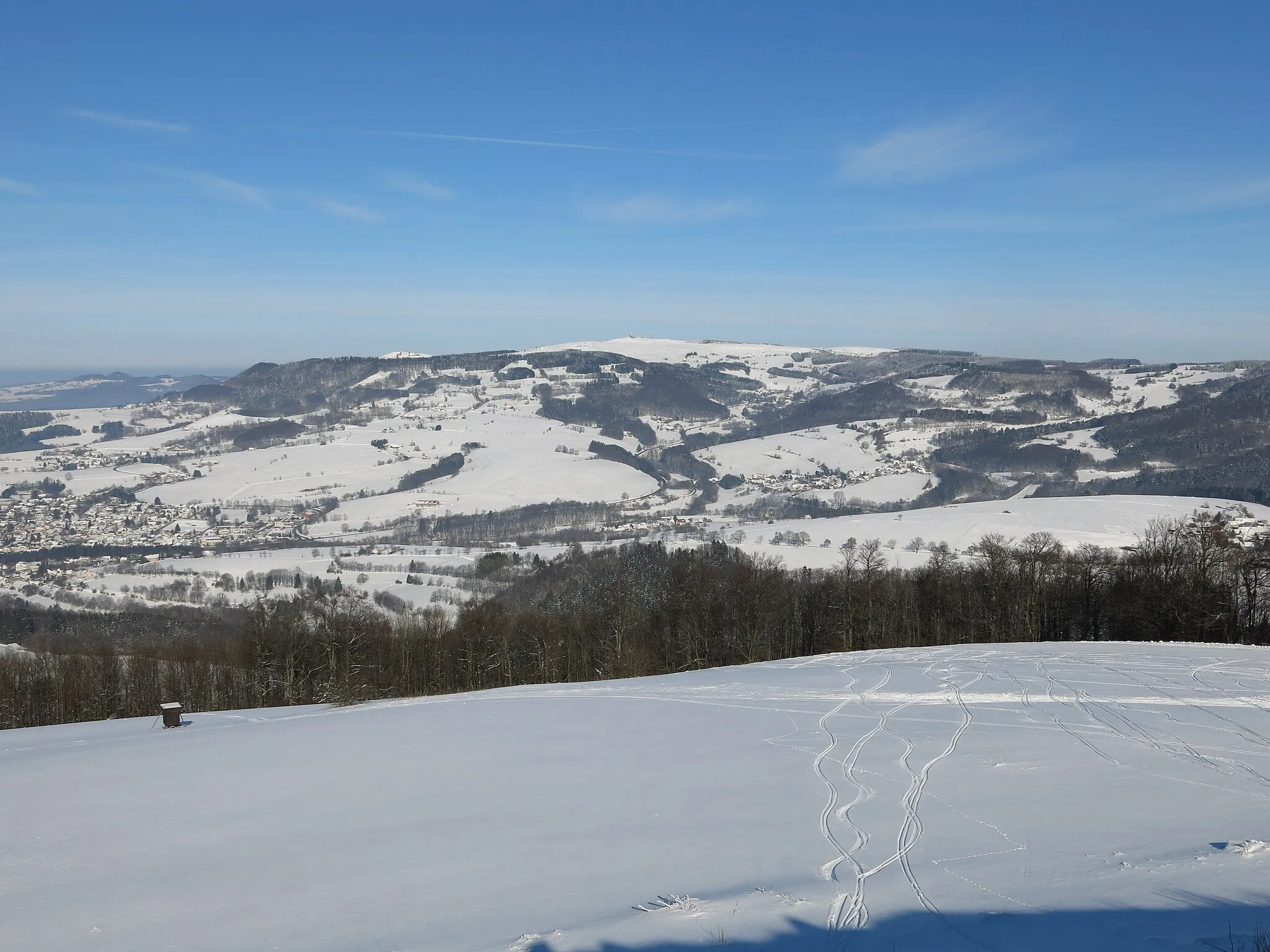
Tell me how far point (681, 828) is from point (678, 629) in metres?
36.9

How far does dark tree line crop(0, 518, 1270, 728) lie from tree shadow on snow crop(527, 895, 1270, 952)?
33463 millimetres

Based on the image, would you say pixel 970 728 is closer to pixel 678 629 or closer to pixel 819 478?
pixel 678 629

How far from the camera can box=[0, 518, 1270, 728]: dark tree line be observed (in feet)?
151

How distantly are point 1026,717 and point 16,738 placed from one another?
32665 millimetres

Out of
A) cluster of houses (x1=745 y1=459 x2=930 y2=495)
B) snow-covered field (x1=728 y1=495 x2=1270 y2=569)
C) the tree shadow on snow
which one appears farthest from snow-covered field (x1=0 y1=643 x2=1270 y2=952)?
cluster of houses (x1=745 y1=459 x2=930 y2=495)

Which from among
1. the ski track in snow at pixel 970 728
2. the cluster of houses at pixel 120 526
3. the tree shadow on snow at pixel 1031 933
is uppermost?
the tree shadow on snow at pixel 1031 933

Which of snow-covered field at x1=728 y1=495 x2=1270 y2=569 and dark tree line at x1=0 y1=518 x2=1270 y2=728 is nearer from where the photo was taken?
dark tree line at x1=0 y1=518 x2=1270 y2=728

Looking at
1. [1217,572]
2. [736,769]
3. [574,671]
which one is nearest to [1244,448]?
[1217,572]

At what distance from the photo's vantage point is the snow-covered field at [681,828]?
1140 cm

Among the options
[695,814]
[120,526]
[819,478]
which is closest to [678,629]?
[695,814]

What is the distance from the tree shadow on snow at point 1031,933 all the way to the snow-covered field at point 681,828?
0.04 m

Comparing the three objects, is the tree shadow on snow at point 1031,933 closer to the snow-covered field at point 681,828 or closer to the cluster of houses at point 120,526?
the snow-covered field at point 681,828

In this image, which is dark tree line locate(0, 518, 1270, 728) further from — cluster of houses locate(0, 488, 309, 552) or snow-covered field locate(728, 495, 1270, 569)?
cluster of houses locate(0, 488, 309, 552)

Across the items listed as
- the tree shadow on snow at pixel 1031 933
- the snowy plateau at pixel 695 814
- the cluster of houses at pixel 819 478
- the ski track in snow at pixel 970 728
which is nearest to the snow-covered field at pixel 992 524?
the cluster of houses at pixel 819 478
